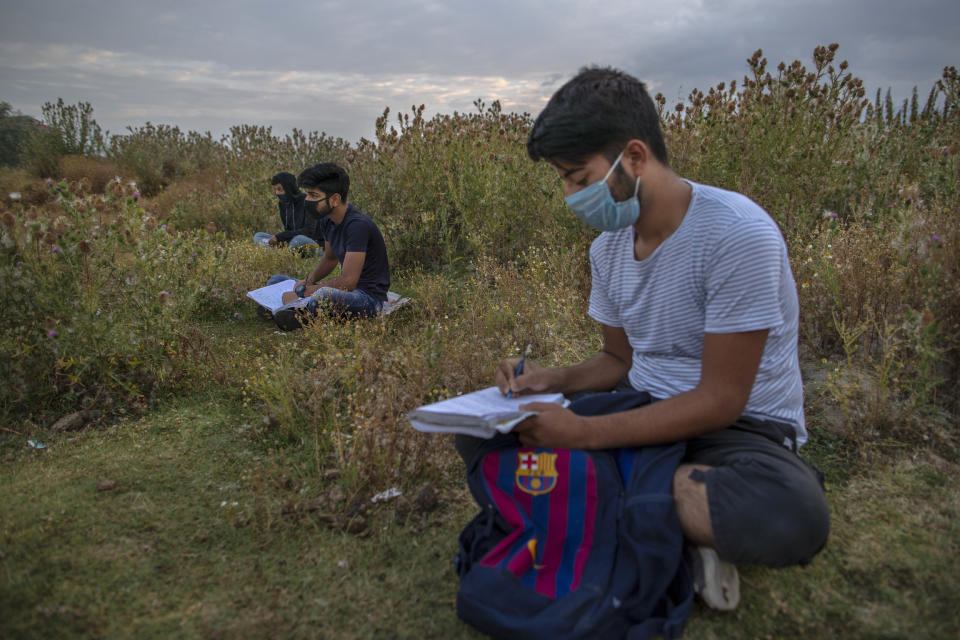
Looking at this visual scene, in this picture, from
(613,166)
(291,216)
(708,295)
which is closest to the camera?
(708,295)

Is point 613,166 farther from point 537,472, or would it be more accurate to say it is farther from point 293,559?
point 293,559

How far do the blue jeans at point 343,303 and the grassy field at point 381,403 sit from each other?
0.33 m

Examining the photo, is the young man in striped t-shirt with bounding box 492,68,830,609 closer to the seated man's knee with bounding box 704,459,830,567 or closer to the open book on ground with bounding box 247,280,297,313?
the seated man's knee with bounding box 704,459,830,567

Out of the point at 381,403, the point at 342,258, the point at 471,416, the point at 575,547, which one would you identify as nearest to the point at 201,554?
the point at 381,403

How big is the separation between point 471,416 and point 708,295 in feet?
2.60

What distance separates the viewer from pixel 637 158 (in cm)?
195

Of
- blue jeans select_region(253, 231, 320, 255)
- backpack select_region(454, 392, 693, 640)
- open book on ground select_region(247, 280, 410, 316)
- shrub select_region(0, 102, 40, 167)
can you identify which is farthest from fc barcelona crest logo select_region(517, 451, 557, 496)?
shrub select_region(0, 102, 40, 167)

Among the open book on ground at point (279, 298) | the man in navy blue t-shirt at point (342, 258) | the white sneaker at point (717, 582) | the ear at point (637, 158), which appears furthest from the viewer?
the open book on ground at point (279, 298)

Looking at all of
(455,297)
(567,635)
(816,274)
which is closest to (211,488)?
(567,635)

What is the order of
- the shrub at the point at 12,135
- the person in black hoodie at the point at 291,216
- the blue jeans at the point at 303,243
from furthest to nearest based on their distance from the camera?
the shrub at the point at 12,135 < the person in black hoodie at the point at 291,216 < the blue jeans at the point at 303,243

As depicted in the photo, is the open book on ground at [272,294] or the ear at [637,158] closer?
the ear at [637,158]

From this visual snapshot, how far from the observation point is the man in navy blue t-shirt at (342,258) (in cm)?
493

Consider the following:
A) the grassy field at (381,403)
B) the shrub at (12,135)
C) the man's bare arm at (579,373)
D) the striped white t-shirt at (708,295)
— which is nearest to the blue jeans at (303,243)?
the grassy field at (381,403)

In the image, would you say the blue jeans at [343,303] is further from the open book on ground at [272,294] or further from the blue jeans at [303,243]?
the blue jeans at [303,243]
